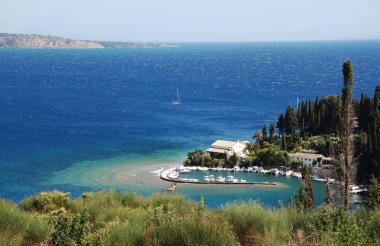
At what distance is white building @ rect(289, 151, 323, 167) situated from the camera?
1583 inches

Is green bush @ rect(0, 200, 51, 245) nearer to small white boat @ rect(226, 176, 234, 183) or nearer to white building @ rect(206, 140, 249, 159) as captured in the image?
small white boat @ rect(226, 176, 234, 183)

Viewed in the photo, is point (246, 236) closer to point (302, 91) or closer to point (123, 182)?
point (123, 182)

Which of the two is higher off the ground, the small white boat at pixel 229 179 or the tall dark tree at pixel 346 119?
the tall dark tree at pixel 346 119

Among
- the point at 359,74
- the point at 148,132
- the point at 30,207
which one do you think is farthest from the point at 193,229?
the point at 359,74

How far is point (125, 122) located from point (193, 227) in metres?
55.3

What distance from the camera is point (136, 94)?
283 feet

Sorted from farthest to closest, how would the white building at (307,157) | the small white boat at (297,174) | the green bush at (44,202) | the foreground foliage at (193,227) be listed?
1. the white building at (307,157)
2. the small white boat at (297,174)
3. the green bush at (44,202)
4. the foreground foliage at (193,227)

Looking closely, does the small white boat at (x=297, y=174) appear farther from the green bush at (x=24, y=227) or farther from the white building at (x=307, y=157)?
the green bush at (x=24, y=227)

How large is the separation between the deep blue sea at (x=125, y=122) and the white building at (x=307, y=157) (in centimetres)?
440

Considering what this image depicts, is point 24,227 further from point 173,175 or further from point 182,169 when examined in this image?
point 182,169

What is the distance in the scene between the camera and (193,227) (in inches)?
237

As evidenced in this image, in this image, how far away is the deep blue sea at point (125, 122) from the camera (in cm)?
3650

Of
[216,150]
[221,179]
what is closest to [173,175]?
[221,179]

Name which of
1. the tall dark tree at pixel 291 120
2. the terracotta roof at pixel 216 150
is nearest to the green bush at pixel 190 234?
the terracotta roof at pixel 216 150
